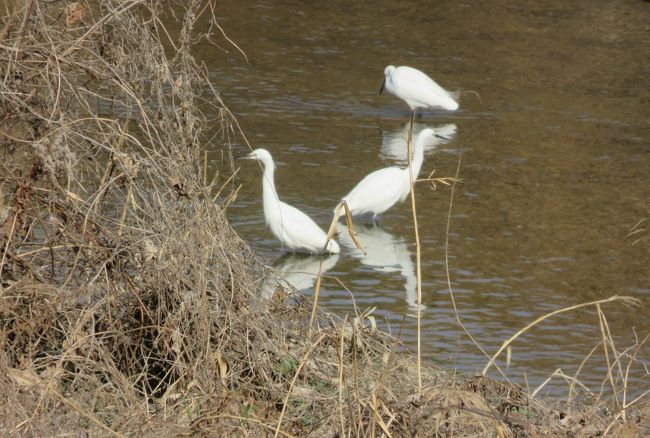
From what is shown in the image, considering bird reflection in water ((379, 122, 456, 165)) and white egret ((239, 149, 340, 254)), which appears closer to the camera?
white egret ((239, 149, 340, 254))

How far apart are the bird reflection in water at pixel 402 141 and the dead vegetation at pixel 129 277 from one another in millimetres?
5228

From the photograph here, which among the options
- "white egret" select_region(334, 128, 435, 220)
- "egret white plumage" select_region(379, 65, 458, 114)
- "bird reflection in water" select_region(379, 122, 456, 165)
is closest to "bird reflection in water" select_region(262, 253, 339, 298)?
"white egret" select_region(334, 128, 435, 220)

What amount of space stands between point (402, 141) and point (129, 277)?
6.21 meters

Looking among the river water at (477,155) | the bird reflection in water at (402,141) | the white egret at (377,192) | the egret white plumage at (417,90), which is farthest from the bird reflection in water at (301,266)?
the egret white plumage at (417,90)

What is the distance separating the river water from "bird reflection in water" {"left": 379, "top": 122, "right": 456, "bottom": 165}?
38 millimetres

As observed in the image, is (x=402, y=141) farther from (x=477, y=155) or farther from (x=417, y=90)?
(x=417, y=90)

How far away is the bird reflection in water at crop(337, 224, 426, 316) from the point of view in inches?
267

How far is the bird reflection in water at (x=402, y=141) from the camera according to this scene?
944 cm

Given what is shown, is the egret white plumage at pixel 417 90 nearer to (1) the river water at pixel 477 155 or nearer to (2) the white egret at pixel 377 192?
(1) the river water at pixel 477 155

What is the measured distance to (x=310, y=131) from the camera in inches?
388

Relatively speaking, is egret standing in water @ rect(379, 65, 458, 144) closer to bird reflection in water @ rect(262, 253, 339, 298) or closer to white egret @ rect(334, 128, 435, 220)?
white egret @ rect(334, 128, 435, 220)

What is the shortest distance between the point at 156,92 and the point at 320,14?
440 inches

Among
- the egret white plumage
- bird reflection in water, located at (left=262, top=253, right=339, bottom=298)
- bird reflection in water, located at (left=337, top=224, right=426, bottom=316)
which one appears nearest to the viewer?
bird reflection in water, located at (left=262, top=253, right=339, bottom=298)

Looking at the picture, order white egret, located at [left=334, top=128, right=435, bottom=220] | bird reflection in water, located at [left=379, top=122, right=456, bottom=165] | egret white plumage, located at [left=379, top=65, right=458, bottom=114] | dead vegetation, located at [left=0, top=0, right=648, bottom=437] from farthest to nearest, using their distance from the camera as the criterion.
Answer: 1. egret white plumage, located at [left=379, top=65, right=458, bottom=114]
2. bird reflection in water, located at [left=379, top=122, right=456, bottom=165]
3. white egret, located at [left=334, top=128, right=435, bottom=220]
4. dead vegetation, located at [left=0, top=0, right=648, bottom=437]
